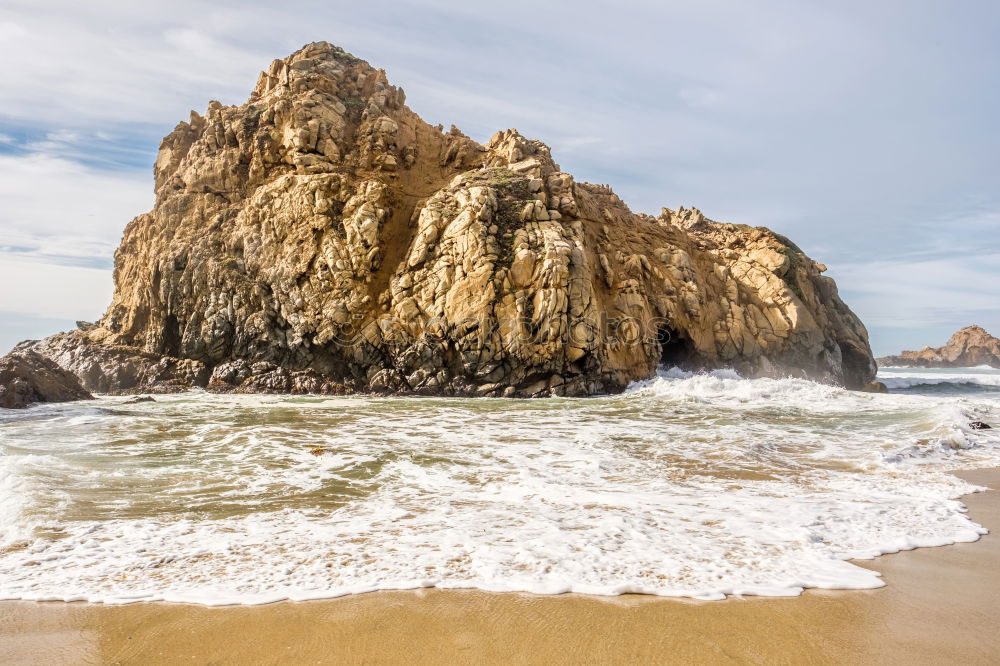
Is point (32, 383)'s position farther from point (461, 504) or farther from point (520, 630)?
point (520, 630)

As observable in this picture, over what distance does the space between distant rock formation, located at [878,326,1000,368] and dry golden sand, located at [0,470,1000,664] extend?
249ft

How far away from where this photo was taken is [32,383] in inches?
578

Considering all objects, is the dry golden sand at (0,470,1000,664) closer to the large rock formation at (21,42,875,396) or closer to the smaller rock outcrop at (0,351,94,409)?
the smaller rock outcrop at (0,351,94,409)

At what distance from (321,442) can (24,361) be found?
11859mm

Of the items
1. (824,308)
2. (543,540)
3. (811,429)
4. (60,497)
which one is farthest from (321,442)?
(824,308)

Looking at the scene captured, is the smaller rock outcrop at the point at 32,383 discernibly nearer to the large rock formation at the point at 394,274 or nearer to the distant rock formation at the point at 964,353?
the large rock formation at the point at 394,274

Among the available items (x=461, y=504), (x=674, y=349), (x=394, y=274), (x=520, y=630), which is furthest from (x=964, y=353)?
(x=520, y=630)

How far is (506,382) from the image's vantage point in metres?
18.1

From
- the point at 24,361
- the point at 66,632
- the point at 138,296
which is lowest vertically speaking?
the point at 66,632

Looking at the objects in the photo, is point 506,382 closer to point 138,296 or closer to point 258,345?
point 258,345

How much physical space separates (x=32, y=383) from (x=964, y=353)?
82.6 metres

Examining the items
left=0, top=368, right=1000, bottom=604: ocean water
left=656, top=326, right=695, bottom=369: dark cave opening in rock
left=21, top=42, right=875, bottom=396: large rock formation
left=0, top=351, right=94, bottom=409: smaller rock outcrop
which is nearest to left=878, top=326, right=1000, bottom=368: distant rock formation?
left=21, top=42, right=875, bottom=396: large rock formation

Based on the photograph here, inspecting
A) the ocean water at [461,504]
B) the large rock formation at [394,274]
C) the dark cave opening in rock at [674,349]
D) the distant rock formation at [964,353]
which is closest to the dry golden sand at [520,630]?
the ocean water at [461,504]

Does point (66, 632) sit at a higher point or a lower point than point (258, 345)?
lower
